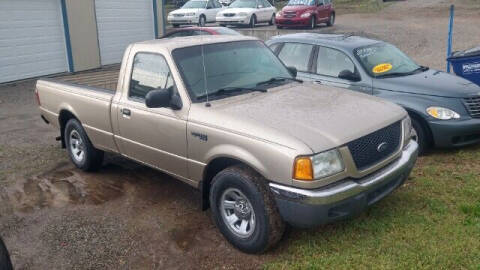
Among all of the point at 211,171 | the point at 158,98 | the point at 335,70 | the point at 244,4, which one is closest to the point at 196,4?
the point at 244,4

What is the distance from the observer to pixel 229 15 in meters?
23.5

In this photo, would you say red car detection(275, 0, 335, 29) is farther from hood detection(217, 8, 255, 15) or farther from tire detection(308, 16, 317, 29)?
hood detection(217, 8, 255, 15)

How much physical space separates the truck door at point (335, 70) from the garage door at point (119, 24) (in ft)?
34.5

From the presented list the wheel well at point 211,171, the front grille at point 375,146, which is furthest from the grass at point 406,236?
the wheel well at point 211,171

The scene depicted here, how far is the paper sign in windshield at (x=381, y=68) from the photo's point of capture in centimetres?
667

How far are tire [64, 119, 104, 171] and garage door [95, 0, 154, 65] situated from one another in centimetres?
1006

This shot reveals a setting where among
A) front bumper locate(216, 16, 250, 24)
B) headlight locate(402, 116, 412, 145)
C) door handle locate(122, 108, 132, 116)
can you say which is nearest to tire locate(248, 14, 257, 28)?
front bumper locate(216, 16, 250, 24)

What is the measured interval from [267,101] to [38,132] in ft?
18.6

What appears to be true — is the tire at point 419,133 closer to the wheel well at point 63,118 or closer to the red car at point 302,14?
the wheel well at point 63,118

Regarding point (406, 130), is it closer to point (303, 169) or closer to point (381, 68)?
point (303, 169)

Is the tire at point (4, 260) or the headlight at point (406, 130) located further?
the headlight at point (406, 130)

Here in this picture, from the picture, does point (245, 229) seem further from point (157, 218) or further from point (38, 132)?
point (38, 132)

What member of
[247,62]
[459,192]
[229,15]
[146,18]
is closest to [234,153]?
[247,62]

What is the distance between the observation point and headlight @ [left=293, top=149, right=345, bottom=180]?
135 inches
